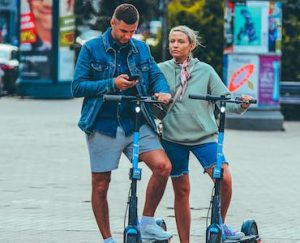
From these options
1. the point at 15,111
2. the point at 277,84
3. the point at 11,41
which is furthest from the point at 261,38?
the point at 11,41

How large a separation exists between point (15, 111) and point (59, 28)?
5341mm

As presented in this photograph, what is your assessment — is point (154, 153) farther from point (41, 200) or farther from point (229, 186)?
point (41, 200)

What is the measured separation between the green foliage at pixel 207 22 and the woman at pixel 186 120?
1481cm

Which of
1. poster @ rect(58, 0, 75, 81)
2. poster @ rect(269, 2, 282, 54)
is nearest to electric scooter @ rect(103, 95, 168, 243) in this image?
poster @ rect(269, 2, 282, 54)

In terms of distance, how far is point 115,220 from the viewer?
9695 mm

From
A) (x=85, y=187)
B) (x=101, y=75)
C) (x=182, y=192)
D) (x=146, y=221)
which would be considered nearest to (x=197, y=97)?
(x=101, y=75)

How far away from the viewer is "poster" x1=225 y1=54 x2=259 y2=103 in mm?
19406

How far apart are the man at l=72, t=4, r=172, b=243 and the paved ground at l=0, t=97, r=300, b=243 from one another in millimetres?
1235

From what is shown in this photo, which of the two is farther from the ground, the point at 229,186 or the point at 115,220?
the point at 229,186

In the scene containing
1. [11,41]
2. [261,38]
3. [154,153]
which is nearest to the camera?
[154,153]

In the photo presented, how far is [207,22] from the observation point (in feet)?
75.3

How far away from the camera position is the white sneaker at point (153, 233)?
7738mm

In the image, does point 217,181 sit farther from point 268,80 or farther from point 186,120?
point 268,80

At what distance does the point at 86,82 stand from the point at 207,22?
1572 centimetres
